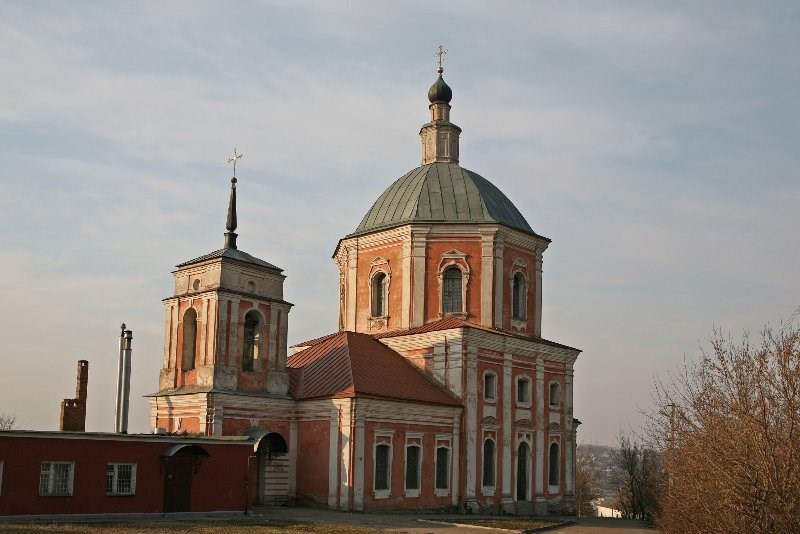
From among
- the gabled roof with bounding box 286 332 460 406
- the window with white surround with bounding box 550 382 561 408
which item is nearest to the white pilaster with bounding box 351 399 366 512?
the gabled roof with bounding box 286 332 460 406

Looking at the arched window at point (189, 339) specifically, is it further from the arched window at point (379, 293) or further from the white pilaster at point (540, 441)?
the white pilaster at point (540, 441)

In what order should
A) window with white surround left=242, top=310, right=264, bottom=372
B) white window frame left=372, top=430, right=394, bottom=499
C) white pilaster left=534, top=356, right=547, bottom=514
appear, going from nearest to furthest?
white window frame left=372, top=430, right=394, bottom=499, window with white surround left=242, top=310, right=264, bottom=372, white pilaster left=534, top=356, right=547, bottom=514

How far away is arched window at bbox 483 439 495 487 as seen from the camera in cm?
3183

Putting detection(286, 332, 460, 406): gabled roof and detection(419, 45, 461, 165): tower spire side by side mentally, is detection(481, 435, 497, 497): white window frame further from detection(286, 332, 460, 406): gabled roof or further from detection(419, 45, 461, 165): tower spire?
detection(419, 45, 461, 165): tower spire

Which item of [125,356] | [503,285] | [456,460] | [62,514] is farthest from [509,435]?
[62,514]

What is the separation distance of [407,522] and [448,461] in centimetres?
548

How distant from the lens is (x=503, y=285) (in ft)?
111

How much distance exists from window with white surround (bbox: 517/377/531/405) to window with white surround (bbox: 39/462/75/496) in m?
16.9

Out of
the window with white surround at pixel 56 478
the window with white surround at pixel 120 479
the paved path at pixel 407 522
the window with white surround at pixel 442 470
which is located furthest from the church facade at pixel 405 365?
the window with white surround at pixel 56 478

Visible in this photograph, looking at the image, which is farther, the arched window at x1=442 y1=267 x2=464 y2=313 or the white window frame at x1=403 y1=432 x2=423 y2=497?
the arched window at x1=442 y1=267 x2=464 y2=313

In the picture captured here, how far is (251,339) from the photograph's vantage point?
1142 inches

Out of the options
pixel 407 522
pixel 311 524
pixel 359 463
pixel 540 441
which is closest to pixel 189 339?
pixel 359 463

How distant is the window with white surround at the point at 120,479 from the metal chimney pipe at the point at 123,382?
111 inches

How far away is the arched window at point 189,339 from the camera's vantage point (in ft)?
93.4
